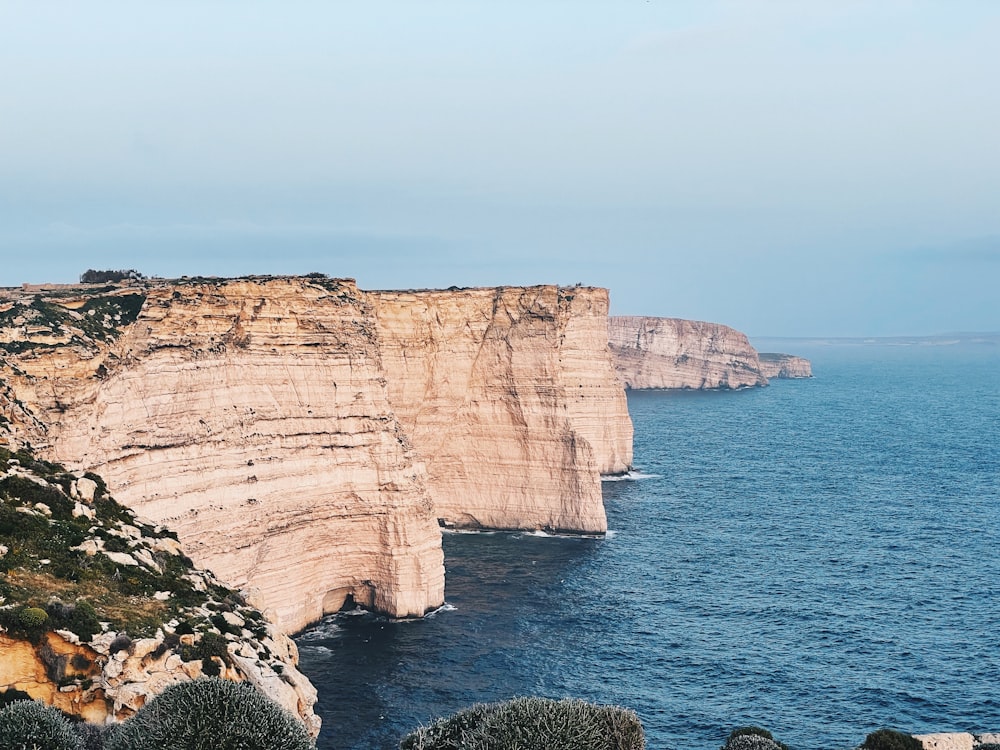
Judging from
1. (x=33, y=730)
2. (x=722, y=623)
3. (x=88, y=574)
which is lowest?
(x=722, y=623)

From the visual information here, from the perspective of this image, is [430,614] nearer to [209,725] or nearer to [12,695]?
[12,695]

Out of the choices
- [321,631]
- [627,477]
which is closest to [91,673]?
[321,631]

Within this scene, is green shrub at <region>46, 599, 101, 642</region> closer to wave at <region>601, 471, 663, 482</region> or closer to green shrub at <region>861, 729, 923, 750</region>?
green shrub at <region>861, 729, 923, 750</region>

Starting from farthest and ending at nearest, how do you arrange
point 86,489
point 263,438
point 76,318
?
point 263,438 < point 76,318 < point 86,489

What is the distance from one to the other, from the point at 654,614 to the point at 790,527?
25.8 m

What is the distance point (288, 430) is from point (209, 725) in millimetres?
38501

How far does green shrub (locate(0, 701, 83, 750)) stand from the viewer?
19.5 metres

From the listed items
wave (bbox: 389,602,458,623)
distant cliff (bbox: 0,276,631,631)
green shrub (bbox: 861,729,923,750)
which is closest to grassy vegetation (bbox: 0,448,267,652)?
distant cliff (bbox: 0,276,631,631)

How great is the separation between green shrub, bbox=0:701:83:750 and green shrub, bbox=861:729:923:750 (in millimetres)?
21914

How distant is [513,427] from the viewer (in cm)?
8675

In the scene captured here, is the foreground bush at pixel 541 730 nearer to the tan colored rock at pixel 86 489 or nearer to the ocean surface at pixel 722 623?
the tan colored rock at pixel 86 489

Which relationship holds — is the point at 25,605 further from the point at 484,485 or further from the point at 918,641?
the point at 484,485

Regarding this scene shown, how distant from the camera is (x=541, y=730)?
21.6 meters

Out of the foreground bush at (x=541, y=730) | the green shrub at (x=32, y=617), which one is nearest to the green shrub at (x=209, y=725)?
the foreground bush at (x=541, y=730)
